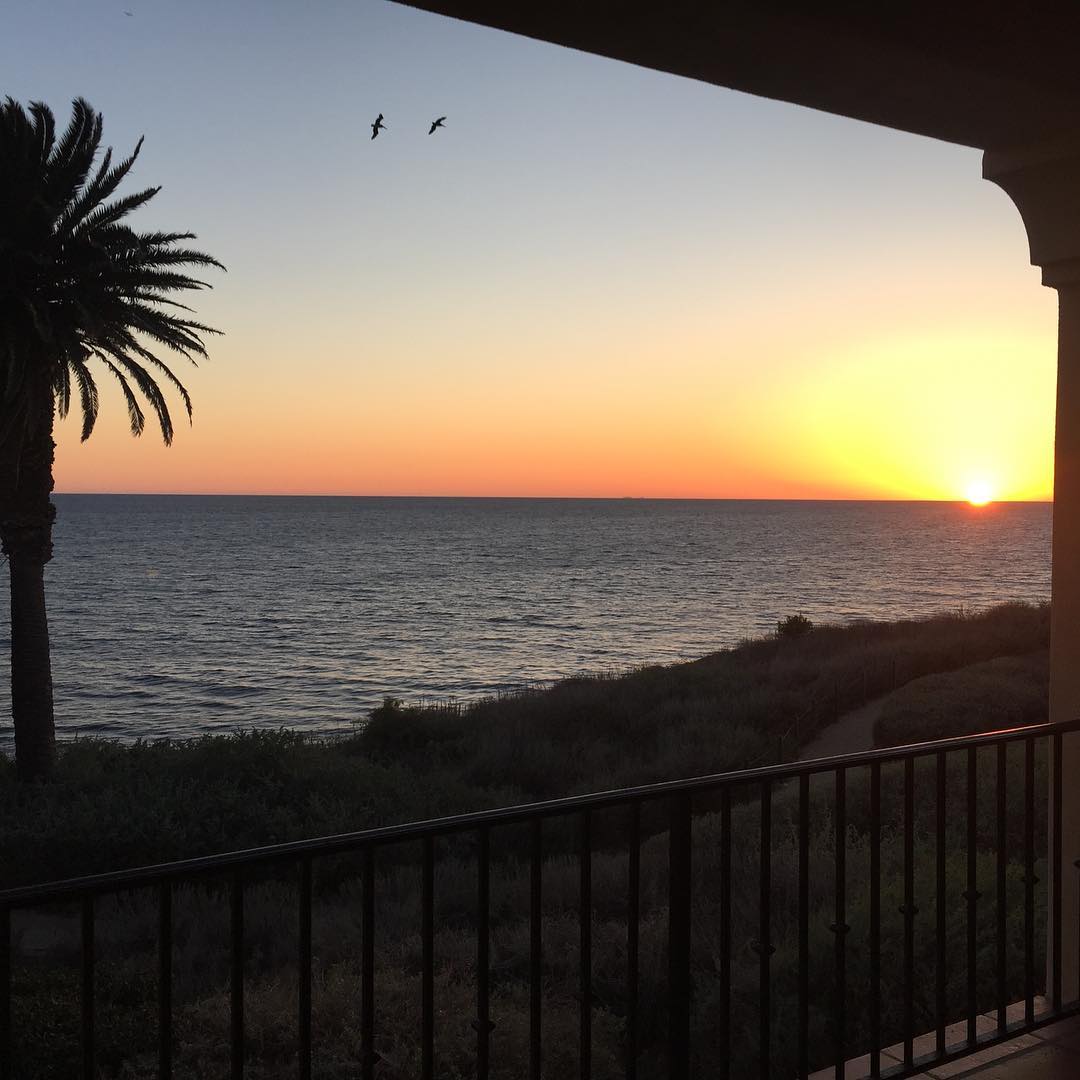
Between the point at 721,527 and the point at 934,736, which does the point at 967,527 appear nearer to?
the point at 721,527

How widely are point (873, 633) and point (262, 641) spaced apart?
26464mm

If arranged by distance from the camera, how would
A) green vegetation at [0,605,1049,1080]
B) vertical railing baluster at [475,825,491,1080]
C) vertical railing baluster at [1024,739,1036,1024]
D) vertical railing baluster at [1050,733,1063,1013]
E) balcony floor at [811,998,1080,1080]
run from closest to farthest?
vertical railing baluster at [475,825,491,1080] < balcony floor at [811,998,1080,1080] < vertical railing baluster at [1024,739,1036,1024] < vertical railing baluster at [1050,733,1063,1013] < green vegetation at [0,605,1049,1080]

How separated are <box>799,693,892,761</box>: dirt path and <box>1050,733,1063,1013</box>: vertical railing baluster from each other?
446 inches

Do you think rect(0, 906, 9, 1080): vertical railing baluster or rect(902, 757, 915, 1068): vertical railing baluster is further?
rect(902, 757, 915, 1068): vertical railing baluster

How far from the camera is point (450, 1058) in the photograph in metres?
5.17

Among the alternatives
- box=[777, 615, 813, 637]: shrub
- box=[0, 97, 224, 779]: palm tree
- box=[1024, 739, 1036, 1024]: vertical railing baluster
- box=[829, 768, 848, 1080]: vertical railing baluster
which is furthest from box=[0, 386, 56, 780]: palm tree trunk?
box=[777, 615, 813, 637]: shrub

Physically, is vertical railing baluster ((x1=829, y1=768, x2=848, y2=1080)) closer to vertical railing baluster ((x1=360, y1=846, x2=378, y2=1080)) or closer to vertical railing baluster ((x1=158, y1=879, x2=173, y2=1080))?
vertical railing baluster ((x1=360, y1=846, x2=378, y2=1080))

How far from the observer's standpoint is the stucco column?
3.68 meters

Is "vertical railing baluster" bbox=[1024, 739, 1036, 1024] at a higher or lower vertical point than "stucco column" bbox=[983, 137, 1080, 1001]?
lower

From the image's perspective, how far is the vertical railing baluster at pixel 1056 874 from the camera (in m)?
3.47

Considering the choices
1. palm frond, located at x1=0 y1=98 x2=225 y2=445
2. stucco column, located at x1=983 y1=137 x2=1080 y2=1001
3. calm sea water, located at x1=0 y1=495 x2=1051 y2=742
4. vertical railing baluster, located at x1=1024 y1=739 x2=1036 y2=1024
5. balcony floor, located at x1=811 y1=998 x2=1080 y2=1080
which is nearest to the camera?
balcony floor, located at x1=811 y1=998 x2=1080 y2=1080

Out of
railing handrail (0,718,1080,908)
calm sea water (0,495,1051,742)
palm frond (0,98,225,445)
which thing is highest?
palm frond (0,98,225,445)

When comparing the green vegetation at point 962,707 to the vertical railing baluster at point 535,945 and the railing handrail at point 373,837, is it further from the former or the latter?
the vertical railing baluster at point 535,945

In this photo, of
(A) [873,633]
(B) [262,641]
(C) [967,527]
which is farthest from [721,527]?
(A) [873,633]
